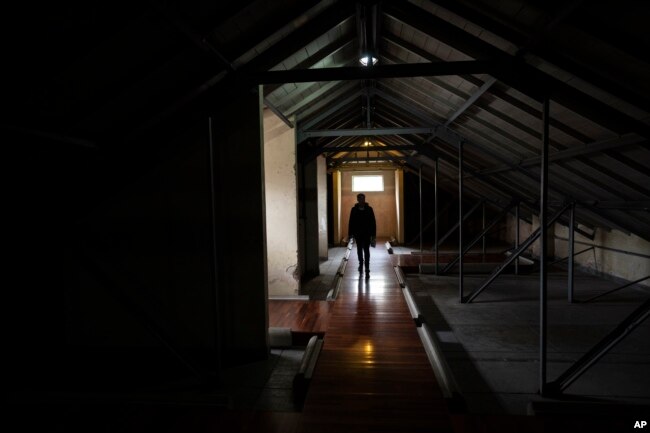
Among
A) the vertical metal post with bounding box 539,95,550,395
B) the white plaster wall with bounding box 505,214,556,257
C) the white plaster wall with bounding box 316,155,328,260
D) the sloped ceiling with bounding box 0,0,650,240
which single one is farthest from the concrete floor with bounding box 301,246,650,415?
the white plaster wall with bounding box 505,214,556,257

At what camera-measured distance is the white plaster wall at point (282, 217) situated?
5645 millimetres

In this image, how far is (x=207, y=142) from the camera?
9.39ft

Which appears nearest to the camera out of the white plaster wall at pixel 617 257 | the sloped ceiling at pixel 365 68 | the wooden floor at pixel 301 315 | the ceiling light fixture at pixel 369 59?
the sloped ceiling at pixel 365 68

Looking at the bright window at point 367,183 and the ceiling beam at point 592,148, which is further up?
the bright window at point 367,183

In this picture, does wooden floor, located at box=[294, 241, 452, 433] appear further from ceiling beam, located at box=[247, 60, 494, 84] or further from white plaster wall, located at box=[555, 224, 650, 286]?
white plaster wall, located at box=[555, 224, 650, 286]

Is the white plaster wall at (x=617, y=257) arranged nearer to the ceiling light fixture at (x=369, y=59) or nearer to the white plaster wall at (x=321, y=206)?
the ceiling light fixture at (x=369, y=59)

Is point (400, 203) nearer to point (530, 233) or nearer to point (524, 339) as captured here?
point (530, 233)

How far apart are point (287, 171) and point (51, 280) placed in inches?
129

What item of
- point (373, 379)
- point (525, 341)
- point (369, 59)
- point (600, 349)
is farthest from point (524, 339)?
point (369, 59)

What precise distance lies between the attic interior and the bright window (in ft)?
24.3

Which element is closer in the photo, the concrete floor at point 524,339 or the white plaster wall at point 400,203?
the concrete floor at point 524,339

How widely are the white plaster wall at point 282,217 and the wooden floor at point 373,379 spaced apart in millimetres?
1190

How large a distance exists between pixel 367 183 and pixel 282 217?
7558 millimetres

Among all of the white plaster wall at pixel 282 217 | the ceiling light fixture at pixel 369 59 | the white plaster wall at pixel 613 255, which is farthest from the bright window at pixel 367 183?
the ceiling light fixture at pixel 369 59
